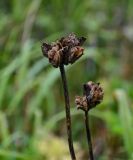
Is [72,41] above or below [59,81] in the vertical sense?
below

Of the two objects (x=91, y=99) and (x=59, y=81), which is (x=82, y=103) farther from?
(x=59, y=81)

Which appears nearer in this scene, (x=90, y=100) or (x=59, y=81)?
(x=90, y=100)

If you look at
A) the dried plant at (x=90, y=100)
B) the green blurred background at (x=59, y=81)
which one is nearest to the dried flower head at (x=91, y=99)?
the dried plant at (x=90, y=100)

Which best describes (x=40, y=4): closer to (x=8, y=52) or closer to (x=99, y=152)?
(x=8, y=52)

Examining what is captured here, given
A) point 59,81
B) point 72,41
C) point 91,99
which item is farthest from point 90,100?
point 59,81


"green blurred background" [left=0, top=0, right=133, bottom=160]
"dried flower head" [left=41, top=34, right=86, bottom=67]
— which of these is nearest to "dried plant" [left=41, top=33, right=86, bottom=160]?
"dried flower head" [left=41, top=34, right=86, bottom=67]

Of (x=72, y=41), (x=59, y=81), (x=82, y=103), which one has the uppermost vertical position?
(x=59, y=81)

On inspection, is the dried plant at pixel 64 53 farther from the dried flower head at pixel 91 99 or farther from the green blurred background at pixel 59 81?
the green blurred background at pixel 59 81
